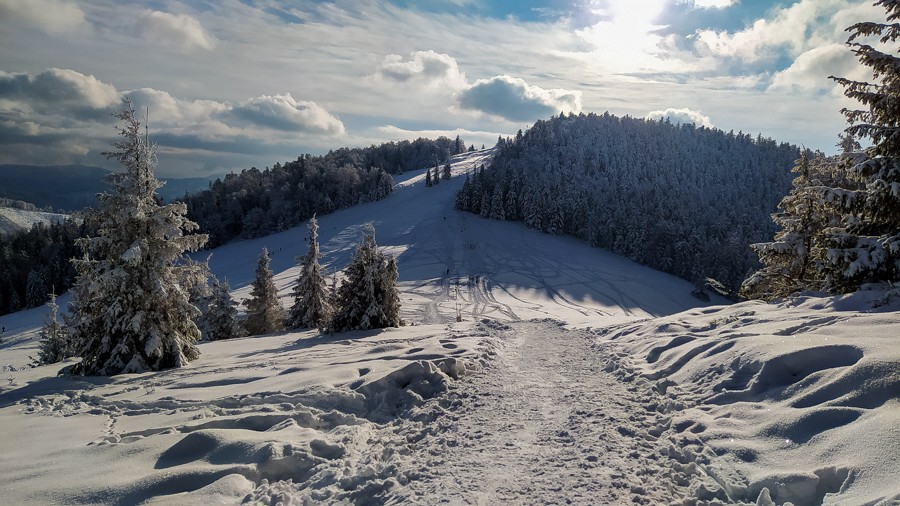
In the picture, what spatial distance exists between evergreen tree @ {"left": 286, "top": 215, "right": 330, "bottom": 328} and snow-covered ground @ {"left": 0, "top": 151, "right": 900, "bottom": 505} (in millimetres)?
15767

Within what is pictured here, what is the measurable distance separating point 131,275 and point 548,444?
1474 centimetres

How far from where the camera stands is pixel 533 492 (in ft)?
18.9

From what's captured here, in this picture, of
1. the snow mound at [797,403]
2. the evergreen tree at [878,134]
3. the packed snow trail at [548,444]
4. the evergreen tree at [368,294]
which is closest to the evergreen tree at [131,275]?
the evergreen tree at [368,294]

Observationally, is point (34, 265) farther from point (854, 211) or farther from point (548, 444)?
point (854, 211)

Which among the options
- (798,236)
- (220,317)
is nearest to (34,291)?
(220,317)

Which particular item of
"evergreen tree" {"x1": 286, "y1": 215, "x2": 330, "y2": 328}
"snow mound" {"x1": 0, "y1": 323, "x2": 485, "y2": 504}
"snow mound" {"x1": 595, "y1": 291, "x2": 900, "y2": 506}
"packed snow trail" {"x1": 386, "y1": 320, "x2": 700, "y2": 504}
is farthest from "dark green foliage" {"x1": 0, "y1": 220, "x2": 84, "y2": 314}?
"snow mound" {"x1": 595, "y1": 291, "x2": 900, "y2": 506}

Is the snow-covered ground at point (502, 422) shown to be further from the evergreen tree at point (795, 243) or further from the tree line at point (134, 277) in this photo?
the evergreen tree at point (795, 243)

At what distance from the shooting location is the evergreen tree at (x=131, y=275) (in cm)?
1462

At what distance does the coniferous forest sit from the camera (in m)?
92.8

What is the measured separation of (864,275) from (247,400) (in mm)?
17120

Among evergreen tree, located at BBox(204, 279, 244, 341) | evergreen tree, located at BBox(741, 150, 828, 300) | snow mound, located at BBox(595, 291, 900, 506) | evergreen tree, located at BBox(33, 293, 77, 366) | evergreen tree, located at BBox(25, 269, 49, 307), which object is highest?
evergreen tree, located at BBox(741, 150, 828, 300)

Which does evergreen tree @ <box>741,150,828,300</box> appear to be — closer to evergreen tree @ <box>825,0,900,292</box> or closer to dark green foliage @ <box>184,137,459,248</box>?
evergreen tree @ <box>825,0,900,292</box>

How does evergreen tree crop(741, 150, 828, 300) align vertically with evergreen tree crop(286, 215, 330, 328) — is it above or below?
above

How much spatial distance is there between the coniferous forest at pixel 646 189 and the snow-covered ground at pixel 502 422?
83279 mm
